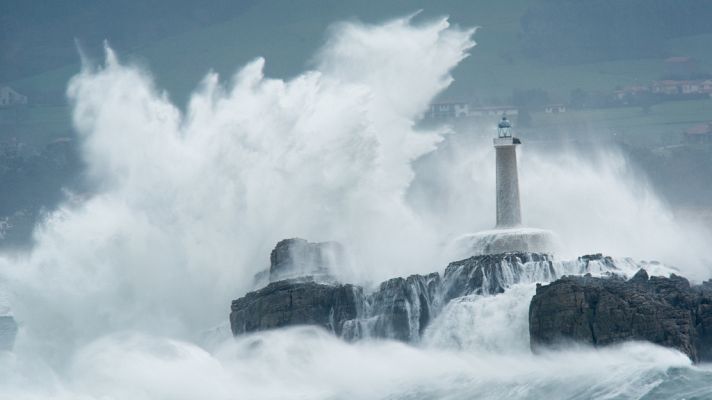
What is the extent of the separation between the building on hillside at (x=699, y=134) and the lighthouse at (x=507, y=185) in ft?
165

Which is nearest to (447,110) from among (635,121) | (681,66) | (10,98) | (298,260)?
(635,121)

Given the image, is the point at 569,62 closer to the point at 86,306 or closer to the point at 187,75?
the point at 187,75

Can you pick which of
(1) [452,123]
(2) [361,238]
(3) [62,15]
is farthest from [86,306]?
(3) [62,15]

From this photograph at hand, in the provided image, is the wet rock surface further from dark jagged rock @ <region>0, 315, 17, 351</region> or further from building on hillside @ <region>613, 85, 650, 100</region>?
building on hillside @ <region>613, 85, 650, 100</region>

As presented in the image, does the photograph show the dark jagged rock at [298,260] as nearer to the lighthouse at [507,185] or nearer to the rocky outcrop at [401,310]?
the rocky outcrop at [401,310]

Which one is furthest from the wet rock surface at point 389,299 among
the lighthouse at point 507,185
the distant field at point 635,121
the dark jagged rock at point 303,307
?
the distant field at point 635,121

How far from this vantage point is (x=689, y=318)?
44.9 m

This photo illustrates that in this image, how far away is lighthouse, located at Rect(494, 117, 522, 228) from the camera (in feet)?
177

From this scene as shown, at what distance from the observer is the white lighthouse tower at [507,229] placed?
52.8 metres

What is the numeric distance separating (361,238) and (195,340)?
6056 millimetres

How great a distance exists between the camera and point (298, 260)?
174 ft

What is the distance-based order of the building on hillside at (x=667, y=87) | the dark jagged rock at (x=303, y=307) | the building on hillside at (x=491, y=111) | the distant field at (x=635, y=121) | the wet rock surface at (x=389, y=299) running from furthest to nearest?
the building on hillside at (x=667, y=87), the building on hillside at (x=491, y=111), the distant field at (x=635, y=121), the dark jagged rock at (x=303, y=307), the wet rock surface at (x=389, y=299)

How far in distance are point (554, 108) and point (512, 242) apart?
188ft

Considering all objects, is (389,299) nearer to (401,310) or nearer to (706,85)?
(401,310)
